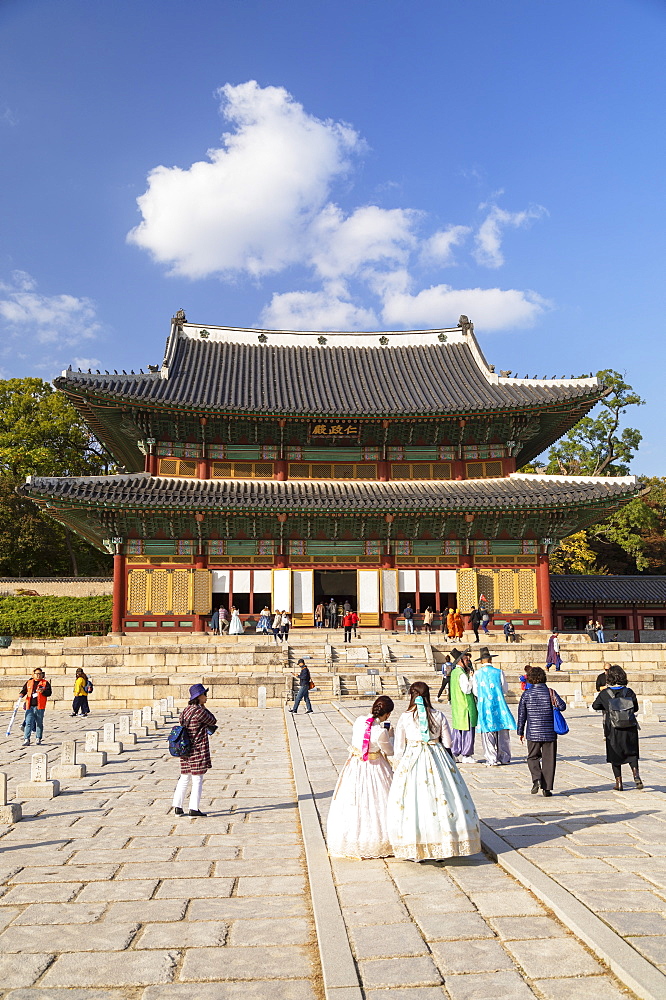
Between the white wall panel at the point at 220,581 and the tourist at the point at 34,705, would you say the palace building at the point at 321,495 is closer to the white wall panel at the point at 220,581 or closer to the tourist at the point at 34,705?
the white wall panel at the point at 220,581

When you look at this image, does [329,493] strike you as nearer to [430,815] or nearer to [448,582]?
[448,582]

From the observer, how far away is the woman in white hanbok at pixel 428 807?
6.77 meters

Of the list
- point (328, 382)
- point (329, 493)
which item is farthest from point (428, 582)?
point (328, 382)

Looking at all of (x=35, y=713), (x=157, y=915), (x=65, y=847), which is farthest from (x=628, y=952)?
(x=35, y=713)

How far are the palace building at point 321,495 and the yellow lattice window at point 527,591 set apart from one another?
0.19 ft

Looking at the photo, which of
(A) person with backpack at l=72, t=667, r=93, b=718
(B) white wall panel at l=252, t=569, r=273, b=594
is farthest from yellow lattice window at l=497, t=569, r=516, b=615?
(A) person with backpack at l=72, t=667, r=93, b=718

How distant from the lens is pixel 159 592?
98.0 ft

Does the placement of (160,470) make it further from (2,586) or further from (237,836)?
(237,836)

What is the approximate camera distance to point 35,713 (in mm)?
15500

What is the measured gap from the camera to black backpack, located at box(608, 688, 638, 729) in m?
9.88

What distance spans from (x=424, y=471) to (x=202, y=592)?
11135 mm

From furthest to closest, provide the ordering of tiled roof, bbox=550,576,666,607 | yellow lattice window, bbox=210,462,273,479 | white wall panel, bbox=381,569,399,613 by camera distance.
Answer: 1. tiled roof, bbox=550,576,666,607
2. yellow lattice window, bbox=210,462,273,479
3. white wall panel, bbox=381,569,399,613

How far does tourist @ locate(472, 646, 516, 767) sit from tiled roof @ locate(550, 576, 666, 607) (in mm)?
25541

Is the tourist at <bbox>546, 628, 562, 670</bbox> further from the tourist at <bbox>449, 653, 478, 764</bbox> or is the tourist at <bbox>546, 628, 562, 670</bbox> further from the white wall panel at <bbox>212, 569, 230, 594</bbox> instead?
the white wall panel at <bbox>212, 569, 230, 594</bbox>
